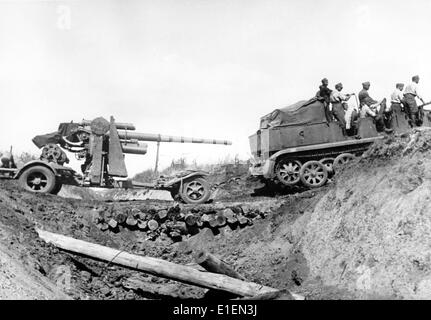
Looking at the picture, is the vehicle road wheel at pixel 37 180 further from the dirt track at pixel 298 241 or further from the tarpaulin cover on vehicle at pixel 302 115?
the tarpaulin cover on vehicle at pixel 302 115

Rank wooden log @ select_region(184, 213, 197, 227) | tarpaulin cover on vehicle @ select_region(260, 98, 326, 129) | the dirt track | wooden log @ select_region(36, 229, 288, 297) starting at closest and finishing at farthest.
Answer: the dirt track < wooden log @ select_region(36, 229, 288, 297) < wooden log @ select_region(184, 213, 197, 227) < tarpaulin cover on vehicle @ select_region(260, 98, 326, 129)

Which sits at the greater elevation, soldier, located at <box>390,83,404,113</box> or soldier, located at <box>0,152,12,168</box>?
soldier, located at <box>390,83,404,113</box>

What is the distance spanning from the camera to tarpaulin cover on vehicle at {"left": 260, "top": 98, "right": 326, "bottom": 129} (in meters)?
15.0

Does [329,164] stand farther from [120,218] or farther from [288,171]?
[120,218]

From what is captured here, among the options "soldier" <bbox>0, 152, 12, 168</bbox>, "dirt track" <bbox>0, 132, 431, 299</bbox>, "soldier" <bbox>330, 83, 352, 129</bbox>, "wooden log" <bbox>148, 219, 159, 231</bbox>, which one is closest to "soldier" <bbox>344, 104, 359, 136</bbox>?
"soldier" <bbox>330, 83, 352, 129</bbox>

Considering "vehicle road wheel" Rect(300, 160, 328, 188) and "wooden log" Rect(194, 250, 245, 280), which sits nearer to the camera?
"wooden log" Rect(194, 250, 245, 280)

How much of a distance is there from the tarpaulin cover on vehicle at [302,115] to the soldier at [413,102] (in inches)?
96.2

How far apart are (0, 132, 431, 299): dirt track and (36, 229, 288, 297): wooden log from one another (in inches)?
12.4

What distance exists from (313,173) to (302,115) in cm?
187

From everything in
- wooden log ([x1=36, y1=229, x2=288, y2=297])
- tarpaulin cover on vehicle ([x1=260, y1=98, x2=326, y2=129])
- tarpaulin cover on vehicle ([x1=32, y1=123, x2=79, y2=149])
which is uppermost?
tarpaulin cover on vehicle ([x1=260, y1=98, x2=326, y2=129])

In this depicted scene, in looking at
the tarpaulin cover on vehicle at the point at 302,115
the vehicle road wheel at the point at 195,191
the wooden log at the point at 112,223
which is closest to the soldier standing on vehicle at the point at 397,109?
the tarpaulin cover on vehicle at the point at 302,115

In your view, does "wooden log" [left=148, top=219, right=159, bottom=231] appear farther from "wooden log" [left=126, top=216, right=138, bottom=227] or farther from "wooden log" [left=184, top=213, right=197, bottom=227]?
"wooden log" [left=184, top=213, right=197, bottom=227]

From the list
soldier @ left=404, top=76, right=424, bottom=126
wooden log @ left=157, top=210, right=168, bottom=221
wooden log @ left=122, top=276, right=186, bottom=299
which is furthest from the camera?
soldier @ left=404, top=76, right=424, bottom=126
